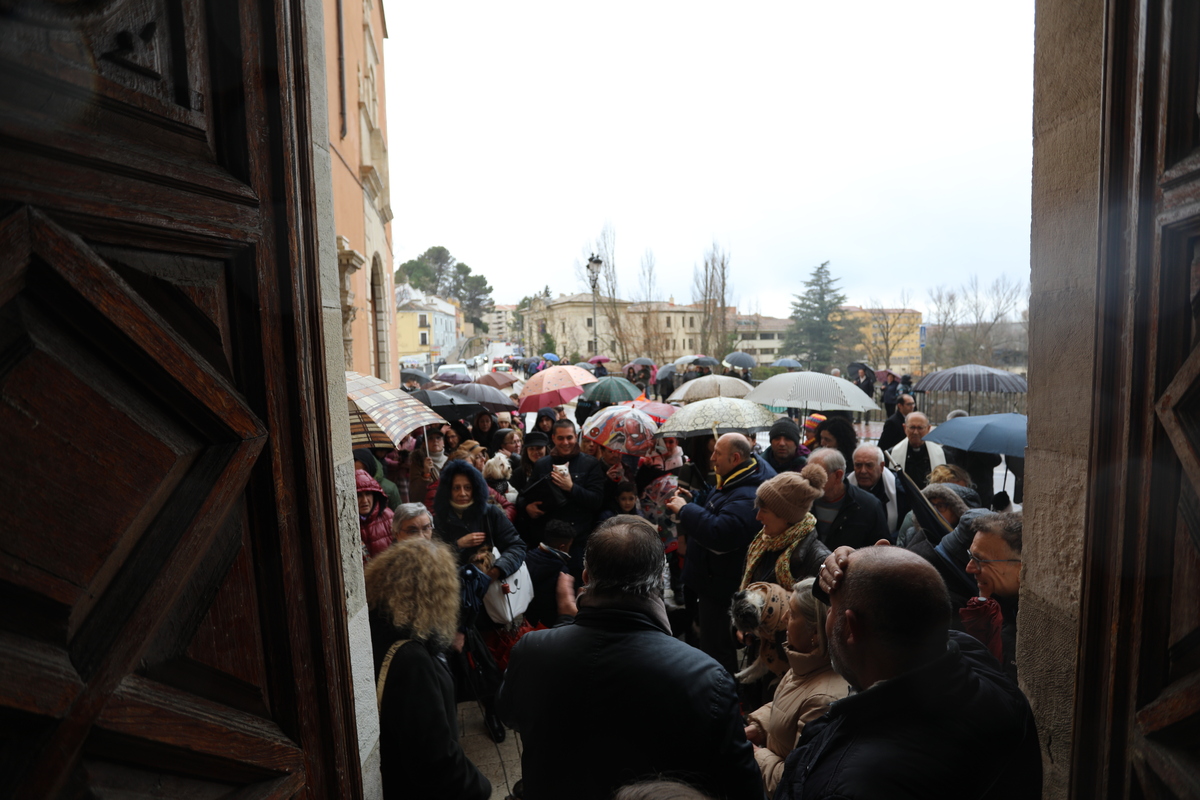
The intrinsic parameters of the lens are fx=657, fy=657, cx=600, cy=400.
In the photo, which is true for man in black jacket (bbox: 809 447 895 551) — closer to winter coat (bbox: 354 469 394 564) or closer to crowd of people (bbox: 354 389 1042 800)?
crowd of people (bbox: 354 389 1042 800)

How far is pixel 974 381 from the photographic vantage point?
436 inches

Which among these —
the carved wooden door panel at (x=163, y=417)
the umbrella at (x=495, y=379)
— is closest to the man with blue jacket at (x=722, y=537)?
the carved wooden door panel at (x=163, y=417)

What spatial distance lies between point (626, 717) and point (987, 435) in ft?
18.6

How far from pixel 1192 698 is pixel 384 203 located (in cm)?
1793

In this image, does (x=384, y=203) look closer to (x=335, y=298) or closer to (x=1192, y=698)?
(x=335, y=298)

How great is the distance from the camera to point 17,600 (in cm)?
97

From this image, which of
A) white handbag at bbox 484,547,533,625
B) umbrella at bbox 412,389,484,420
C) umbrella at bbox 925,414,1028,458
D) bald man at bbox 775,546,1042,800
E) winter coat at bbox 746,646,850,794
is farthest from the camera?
umbrella at bbox 412,389,484,420

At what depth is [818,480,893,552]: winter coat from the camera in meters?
4.51

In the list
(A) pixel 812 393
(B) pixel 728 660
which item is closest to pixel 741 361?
(A) pixel 812 393

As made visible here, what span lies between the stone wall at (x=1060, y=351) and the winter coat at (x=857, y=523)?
2123mm

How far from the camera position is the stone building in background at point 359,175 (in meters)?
9.53

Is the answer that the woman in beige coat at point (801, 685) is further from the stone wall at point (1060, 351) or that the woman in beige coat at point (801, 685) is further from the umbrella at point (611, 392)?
the umbrella at point (611, 392)

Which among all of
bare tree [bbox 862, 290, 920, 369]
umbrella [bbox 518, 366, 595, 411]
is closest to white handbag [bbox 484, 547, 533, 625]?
umbrella [bbox 518, 366, 595, 411]

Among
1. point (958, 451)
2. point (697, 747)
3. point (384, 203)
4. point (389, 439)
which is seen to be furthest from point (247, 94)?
point (384, 203)
